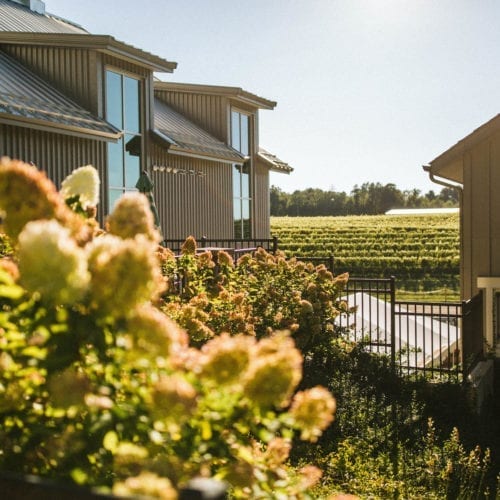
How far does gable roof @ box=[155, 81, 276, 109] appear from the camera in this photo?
66.6 ft

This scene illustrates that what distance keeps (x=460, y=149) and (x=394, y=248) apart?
40.1m

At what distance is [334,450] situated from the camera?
8.16m

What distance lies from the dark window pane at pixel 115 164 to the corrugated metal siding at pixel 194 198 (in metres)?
1.43

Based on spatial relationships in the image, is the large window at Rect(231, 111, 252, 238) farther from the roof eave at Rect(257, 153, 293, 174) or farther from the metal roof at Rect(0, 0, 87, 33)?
the metal roof at Rect(0, 0, 87, 33)

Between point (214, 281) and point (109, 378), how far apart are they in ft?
19.8

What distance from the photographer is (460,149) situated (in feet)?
40.3

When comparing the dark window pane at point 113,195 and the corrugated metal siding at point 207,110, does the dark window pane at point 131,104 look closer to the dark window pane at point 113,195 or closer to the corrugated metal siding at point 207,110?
the dark window pane at point 113,195

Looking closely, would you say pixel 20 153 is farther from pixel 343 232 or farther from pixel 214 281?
pixel 343 232

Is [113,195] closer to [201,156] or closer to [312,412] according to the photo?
[201,156]

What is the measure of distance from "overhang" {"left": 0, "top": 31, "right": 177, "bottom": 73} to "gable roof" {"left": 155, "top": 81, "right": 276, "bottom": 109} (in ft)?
15.2

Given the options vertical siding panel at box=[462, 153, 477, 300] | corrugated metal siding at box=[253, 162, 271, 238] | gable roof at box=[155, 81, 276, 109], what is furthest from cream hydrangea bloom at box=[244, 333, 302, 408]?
corrugated metal siding at box=[253, 162, 271, 238]

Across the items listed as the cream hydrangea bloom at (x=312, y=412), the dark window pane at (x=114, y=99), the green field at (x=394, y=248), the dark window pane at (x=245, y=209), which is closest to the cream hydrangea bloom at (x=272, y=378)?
the cream hydrangea bloom at (x=312, y=412)

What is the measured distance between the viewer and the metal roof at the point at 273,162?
74.3 feet

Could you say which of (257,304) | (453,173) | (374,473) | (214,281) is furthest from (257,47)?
(374,473)
